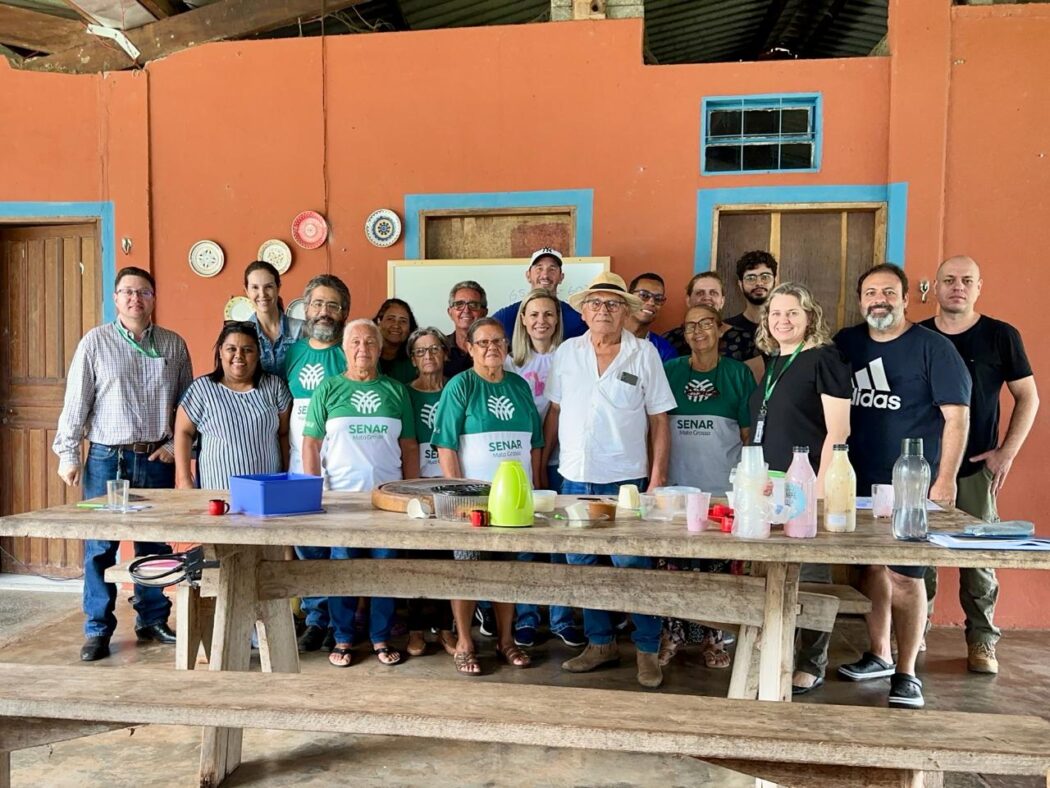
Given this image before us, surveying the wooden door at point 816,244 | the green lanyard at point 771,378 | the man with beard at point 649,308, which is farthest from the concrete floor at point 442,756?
the wooden door at point 816,244

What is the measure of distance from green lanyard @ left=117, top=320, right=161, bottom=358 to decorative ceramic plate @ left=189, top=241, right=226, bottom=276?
105 cm

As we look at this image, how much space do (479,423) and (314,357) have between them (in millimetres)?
864

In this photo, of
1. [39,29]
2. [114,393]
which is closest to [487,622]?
[114,393]

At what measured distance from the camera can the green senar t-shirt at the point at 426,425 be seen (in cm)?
360

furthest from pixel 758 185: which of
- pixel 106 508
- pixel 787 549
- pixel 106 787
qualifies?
pixel 106 787

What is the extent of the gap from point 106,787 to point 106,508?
90 centimetres

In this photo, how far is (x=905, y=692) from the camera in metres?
3.14

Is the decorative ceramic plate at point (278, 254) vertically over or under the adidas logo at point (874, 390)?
over

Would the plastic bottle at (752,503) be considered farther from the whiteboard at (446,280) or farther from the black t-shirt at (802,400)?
the whiteboard at (446,280)

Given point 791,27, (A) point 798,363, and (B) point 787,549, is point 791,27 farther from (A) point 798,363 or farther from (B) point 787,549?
(B) point 787,549

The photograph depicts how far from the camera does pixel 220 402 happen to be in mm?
3531

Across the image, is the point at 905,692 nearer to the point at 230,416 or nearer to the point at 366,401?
the point at 366,401

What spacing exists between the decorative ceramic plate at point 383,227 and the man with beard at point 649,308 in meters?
1.40

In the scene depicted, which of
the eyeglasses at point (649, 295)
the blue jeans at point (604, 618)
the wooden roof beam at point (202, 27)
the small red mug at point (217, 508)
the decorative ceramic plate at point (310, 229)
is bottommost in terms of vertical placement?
the blue jeans at point (604, 618)
